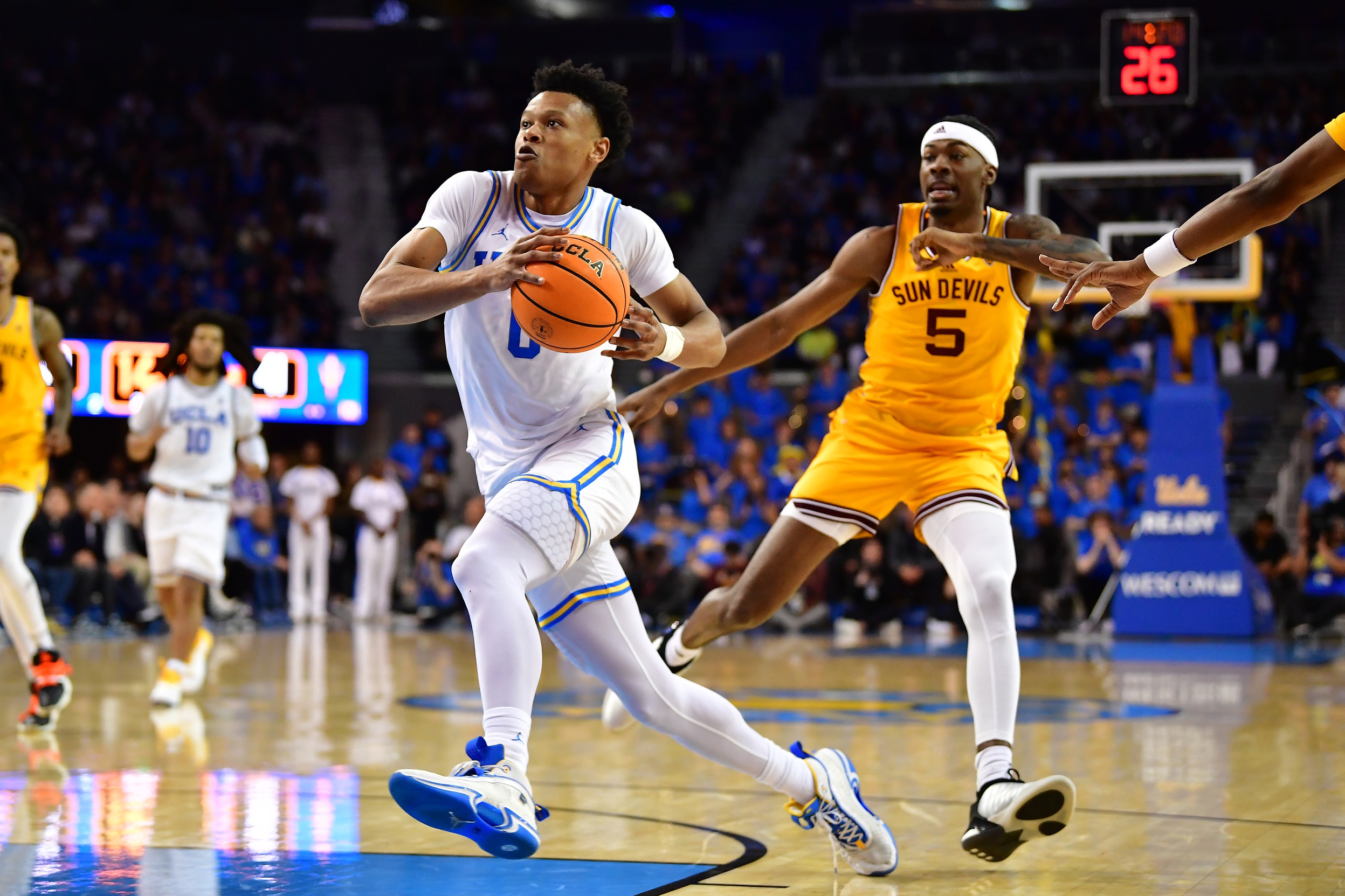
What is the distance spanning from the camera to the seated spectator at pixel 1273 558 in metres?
13.4

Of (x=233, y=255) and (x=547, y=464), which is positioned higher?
(x=233, y=255)

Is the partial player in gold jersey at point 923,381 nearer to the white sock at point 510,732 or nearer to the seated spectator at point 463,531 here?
the white sock at point 510,732

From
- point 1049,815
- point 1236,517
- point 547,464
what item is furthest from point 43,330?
point 1236,517

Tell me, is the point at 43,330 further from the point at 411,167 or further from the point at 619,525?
the point at 411,167

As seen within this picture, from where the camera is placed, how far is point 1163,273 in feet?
12.7

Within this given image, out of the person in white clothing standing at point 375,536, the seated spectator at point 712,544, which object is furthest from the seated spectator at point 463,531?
the seated spectator at point 712,544

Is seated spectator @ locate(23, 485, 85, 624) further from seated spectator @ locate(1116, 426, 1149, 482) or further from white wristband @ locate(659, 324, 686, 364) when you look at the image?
white wristband @ locate(659, 324, 686, 364)

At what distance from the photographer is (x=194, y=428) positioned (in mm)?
8461

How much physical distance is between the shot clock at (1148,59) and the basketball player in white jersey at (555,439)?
8029 millimetres

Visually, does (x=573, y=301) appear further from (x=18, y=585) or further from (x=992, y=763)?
(x=18, y=585)

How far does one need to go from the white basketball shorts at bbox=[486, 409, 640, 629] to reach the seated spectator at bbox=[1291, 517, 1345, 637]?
10.4 m

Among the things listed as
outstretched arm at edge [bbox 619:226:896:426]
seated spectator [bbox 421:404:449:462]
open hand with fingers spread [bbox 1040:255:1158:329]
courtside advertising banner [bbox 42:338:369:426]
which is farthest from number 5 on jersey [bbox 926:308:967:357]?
courtside advertising banner [bbox 42:338:369:426]

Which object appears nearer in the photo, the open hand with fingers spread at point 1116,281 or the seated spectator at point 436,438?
the open hand with fingers spread at point 1116,281

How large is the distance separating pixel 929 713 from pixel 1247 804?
107 inches
